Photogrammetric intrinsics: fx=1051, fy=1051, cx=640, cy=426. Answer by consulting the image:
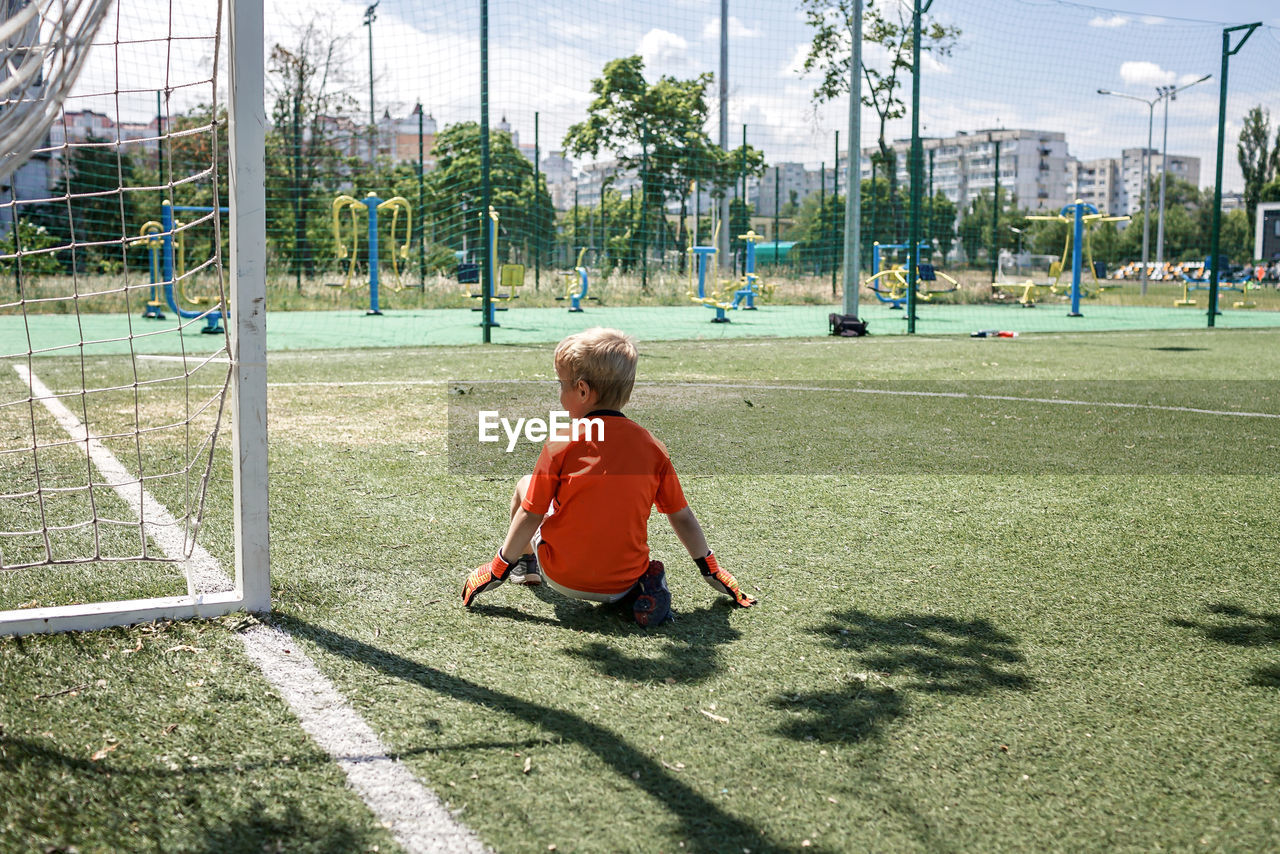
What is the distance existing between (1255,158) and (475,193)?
212ft

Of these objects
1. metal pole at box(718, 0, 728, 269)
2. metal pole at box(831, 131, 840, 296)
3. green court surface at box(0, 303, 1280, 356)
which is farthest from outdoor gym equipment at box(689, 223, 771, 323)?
metal pole at box(831, 131, 840, 296)

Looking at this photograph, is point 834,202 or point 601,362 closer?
point 601,362

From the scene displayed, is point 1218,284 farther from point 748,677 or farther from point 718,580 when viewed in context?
point 748,677

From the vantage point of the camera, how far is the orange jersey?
2965 millimetres

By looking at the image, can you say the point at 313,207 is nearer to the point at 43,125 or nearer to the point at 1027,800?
the point at 43,125

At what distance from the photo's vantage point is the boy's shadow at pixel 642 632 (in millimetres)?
2590

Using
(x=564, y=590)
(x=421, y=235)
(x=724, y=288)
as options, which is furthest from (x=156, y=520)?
(x=421, y=235)

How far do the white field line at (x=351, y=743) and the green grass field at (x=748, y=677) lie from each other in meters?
0.03

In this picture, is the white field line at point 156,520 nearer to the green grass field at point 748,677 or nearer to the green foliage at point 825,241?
the green grass field at point 748,677

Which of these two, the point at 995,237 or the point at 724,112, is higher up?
the point at 724,112

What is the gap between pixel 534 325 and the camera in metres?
16.1

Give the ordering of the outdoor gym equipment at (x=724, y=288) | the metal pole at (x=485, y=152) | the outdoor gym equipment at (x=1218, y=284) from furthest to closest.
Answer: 1. the outdoor gym equipment at (x=1218, y=284)
2. the outdoor gym equipment at (x=724, y=288)
3. the metal pole at (x=485, y=152)

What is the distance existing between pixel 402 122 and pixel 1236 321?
1717 centimetres

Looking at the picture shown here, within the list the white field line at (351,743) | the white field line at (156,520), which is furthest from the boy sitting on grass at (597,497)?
the white field line at (156,520)
